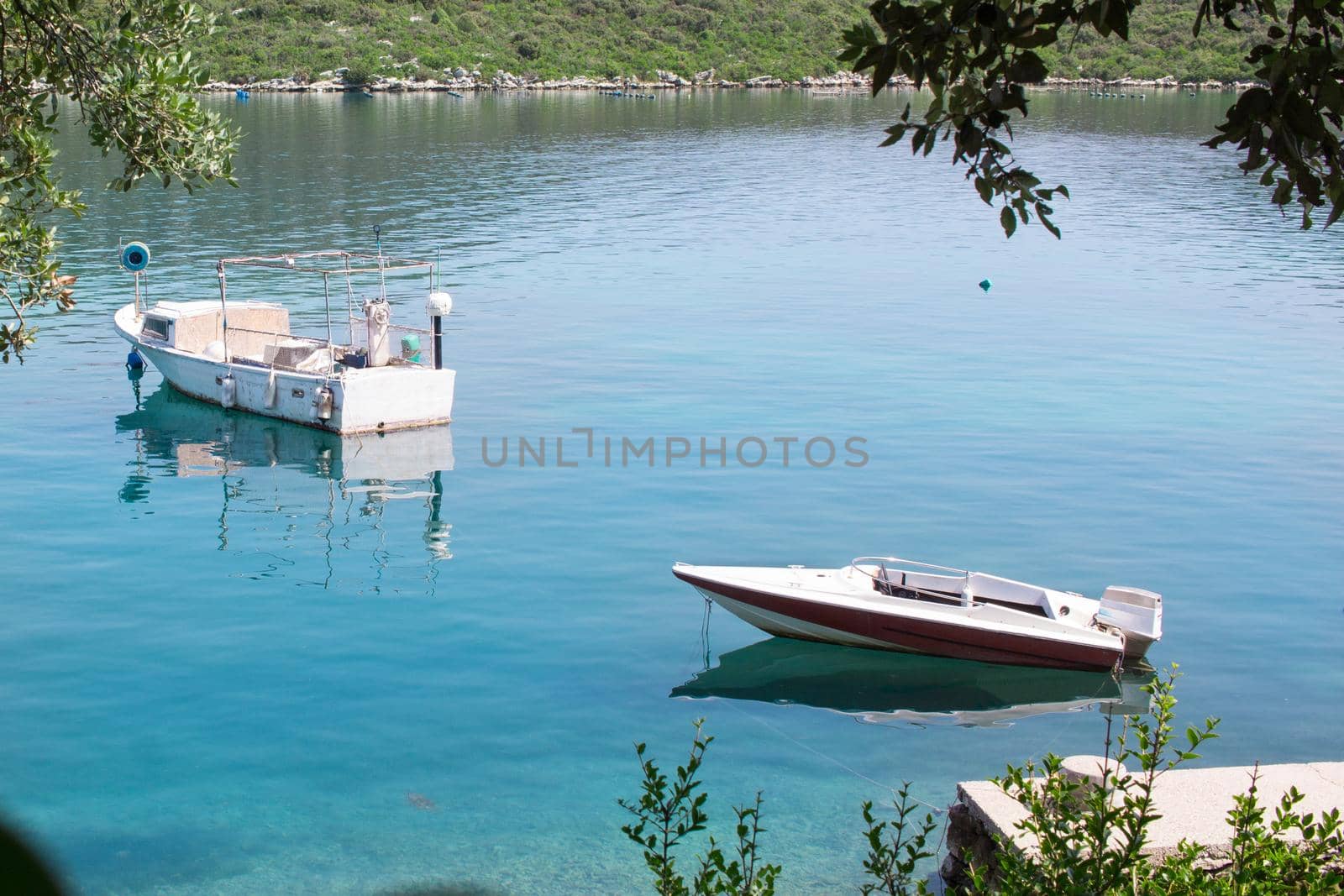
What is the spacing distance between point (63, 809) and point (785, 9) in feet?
540

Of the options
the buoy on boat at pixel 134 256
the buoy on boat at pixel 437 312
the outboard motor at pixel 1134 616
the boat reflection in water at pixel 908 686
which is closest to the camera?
the boat reflection in water at pixel 908 686

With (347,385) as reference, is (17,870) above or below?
below

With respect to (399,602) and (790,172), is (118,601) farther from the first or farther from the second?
(790,172)

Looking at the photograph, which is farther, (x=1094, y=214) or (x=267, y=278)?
(x=1094, y=214)

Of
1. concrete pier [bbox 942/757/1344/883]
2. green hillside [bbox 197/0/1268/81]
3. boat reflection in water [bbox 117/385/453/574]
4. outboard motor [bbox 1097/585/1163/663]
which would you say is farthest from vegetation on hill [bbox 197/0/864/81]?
→ concrete pier [bbox 942/757/1344/883]

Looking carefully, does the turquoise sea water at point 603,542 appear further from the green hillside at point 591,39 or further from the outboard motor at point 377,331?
the green hillside at point 591,39

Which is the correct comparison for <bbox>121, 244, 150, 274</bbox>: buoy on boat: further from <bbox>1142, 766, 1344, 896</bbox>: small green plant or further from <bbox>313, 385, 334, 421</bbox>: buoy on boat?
<bbox>1142, 766, 1344, 896</bbox>: small green plant

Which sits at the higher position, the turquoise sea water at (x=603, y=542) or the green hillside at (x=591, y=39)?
the green hillside at (x=591, y=39)

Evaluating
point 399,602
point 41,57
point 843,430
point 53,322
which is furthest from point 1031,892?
point 53,322

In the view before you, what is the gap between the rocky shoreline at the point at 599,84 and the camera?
132000 mm

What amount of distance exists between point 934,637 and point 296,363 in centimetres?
1740

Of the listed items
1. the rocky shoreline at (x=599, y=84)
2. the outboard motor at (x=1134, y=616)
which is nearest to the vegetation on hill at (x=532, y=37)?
the rocky shoreline at (x=599, y=84)

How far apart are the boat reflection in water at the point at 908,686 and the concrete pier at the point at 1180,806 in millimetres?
5844

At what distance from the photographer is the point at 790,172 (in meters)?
79.1
